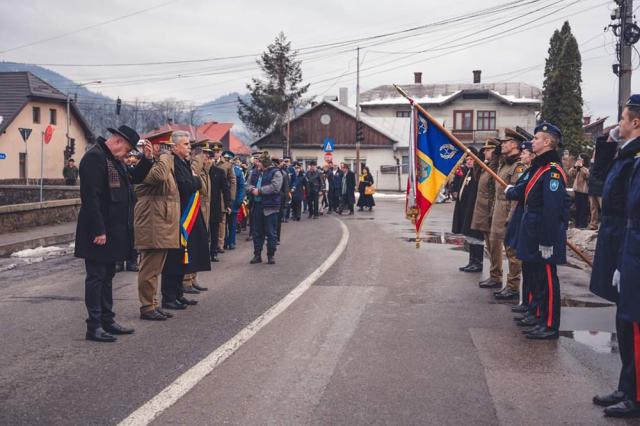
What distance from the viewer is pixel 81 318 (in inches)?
299

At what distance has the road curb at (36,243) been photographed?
1434 centimetres

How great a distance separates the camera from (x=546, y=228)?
22.6 feet

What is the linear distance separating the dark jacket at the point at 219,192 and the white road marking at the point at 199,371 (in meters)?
3.78

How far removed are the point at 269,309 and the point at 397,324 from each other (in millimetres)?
1572

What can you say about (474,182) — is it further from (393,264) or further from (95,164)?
(95,164)

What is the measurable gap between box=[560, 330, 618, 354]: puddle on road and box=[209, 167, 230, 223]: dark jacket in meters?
7.21

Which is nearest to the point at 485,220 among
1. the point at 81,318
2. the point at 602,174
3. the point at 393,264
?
the point at 393,264

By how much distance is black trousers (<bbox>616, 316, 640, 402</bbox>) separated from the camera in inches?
189

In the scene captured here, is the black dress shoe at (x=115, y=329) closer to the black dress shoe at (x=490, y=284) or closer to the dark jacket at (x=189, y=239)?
the dark jacket at (x=189, y=239)

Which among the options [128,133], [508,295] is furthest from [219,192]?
[128,133]

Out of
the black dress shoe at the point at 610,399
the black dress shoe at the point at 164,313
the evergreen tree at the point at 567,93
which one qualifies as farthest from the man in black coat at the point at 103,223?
the evergreen tree at the point at 567,93

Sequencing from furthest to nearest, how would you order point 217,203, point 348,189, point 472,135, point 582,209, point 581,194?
point 472,135, point 348,189, point 582,209, point 581,194, point 217,203

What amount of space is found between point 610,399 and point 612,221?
1.31 metres

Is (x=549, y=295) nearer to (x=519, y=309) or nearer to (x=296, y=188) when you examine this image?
(x=519, y=309)
